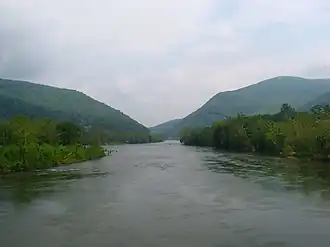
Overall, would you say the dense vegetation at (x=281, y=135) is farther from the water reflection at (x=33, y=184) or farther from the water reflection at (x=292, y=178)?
the water reflection at (x=33, y=184)

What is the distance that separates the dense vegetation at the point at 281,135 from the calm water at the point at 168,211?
2163 cm

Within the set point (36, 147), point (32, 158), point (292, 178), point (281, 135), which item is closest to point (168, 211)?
point (292, 178)

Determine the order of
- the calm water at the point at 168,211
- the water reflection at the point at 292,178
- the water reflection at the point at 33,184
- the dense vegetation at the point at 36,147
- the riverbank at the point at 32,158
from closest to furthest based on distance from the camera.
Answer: the calm water at the point at 168,211
the water reflection at the point at 33,184
the water reflection at the point at 292,178
the riverbank at the point at 32,158
the dense vegetation at the point at 36,147

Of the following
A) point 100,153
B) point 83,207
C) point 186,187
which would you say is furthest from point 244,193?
point 100,153

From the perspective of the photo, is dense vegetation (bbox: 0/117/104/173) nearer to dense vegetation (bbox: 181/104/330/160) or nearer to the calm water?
the calm water

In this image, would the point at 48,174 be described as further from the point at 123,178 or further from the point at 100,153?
the point at 100,153

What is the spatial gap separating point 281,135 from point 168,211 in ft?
168

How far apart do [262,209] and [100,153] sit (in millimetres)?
52083

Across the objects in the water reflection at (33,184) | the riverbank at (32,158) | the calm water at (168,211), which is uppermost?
the riverbank at (32,158)

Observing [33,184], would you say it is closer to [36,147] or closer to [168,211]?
[168,211]

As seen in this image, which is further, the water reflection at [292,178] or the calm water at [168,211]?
the water reflection at [292,178]

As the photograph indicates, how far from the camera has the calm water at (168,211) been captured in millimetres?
17469

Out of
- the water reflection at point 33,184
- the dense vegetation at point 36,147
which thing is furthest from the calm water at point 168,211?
the dense vegetation at point 36,147

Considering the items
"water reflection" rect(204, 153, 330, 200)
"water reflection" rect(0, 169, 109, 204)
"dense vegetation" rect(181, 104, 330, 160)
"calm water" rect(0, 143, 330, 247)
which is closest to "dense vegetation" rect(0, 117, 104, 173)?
"water reflection" rect(0, 169, 109, 204)
